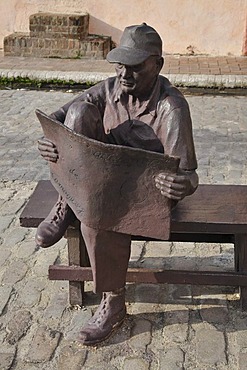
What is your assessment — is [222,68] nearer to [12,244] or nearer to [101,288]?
[12,244]

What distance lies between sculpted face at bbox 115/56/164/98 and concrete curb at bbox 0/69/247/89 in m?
6.19

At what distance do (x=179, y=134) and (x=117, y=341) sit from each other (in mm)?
1161

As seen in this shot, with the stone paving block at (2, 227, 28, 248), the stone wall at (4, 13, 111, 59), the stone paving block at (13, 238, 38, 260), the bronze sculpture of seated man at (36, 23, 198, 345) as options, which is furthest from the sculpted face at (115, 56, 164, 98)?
the stone wall at (4, 13, 111, 59)

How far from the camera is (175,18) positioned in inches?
440

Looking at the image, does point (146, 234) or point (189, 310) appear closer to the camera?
point (146, 234)

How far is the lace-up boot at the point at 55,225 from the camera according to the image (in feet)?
11.3

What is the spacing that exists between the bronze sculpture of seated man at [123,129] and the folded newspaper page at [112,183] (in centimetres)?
7

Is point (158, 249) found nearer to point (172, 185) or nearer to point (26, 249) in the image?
point (26, 249)

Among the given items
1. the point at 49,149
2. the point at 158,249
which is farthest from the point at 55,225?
the point at 158,249

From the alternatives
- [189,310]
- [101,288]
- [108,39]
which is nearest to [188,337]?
[189,310]

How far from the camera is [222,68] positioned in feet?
33.9

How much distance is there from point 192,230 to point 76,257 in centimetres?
70

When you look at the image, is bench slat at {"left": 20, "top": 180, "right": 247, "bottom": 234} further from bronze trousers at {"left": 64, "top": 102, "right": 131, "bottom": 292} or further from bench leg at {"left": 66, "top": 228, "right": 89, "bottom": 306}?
bronze trousers at {"left": 64, "top": 102, "right": 131, "bottom": 292}

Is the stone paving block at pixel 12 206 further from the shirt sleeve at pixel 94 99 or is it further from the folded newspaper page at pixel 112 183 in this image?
the folded newspaper page at pixel 112 183
